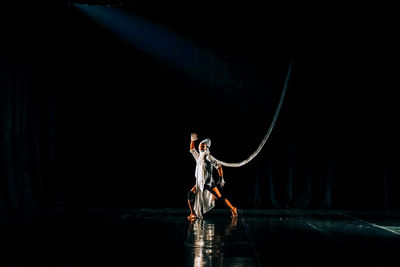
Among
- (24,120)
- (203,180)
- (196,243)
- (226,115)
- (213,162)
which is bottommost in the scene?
(196,243)

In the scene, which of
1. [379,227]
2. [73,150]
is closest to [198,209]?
[379,227]

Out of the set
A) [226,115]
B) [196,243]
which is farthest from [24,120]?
[196,243]

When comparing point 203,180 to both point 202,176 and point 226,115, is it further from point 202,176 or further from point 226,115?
point 226,115

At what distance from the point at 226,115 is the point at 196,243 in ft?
20.4

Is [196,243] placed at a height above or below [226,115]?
below

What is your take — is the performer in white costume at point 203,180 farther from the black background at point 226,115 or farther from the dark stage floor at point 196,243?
the black background at point 226,115

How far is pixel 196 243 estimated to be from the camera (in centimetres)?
489

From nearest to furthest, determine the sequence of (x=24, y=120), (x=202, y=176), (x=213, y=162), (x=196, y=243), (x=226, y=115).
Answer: (x=196, y=243)
(x=202, y=176)
(x=213, y=162)
(x=24, y=120)
(x=226, y=115)

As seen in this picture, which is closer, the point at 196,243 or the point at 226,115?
the point at 196,243

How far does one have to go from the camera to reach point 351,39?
33.6 ft

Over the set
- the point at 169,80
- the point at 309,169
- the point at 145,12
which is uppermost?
the point at 145,12

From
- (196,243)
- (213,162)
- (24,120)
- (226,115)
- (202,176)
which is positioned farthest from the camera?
(226,115)

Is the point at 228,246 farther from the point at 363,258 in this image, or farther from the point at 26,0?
the point at 26,0

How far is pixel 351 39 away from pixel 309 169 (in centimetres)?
318
